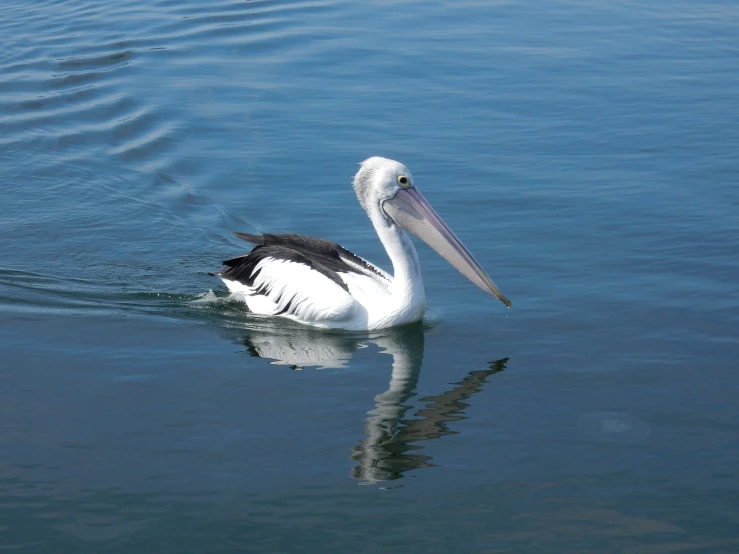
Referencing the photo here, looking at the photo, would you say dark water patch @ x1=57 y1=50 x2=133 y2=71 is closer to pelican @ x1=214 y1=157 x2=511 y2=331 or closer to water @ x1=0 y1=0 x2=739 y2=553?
water @ x1=0 y1=0 x2=739 y2=553

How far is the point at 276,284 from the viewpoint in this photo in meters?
7.40

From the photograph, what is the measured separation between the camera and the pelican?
23.1 feet

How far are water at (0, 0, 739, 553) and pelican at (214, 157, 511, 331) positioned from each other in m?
0.18

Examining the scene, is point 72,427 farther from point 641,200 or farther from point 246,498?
point 641,200

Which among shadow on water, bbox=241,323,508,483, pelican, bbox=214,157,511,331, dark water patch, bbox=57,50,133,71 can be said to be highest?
dark water patch, bbox=57,50,133,71

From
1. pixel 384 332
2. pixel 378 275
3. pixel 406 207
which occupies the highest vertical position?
pixel 406 207

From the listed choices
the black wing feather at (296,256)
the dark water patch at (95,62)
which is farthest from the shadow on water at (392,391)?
the dark water patch at (95,62)

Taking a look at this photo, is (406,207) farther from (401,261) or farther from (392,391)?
(392,391)

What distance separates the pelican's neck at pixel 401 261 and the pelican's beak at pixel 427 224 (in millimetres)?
67

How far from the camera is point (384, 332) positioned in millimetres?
7125

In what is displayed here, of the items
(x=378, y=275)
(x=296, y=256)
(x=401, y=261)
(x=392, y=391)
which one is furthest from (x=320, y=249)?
(x=392, y=391)

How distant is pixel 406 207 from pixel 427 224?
177 mm

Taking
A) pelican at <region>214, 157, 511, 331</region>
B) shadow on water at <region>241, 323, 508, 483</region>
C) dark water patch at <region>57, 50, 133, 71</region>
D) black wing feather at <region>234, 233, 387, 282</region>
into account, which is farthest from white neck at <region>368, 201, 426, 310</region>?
dark water patch at <region>57, 50, 133, 71</region>

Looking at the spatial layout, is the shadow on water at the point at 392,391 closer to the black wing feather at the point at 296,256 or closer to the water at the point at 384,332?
the water at the point at 384,332
